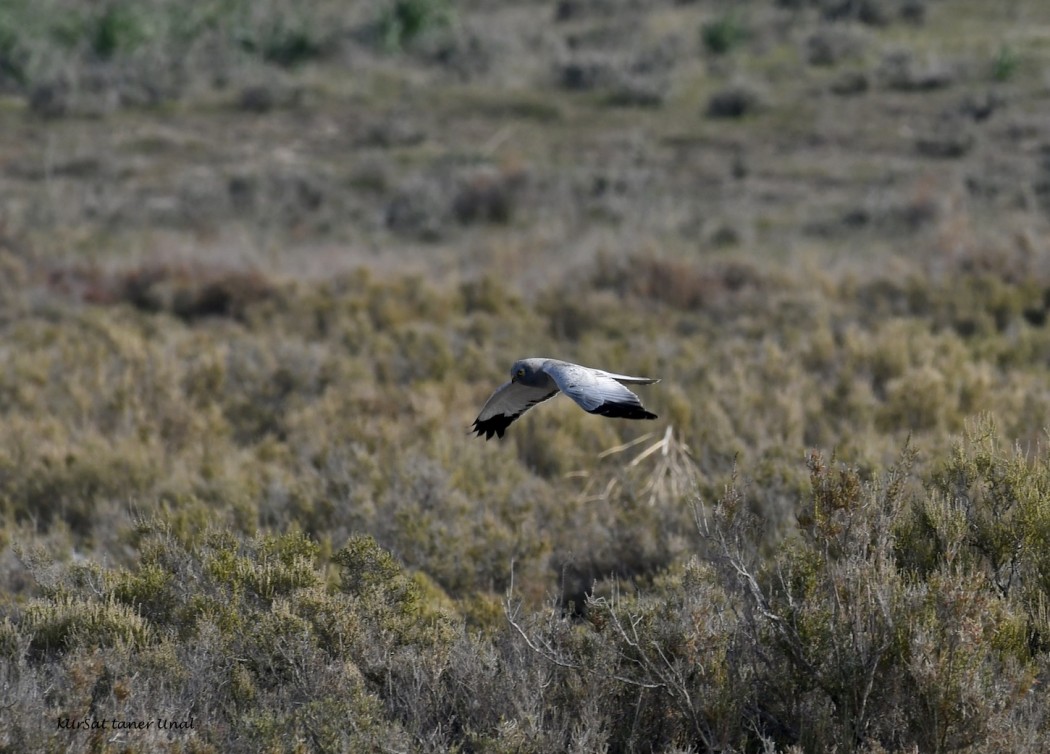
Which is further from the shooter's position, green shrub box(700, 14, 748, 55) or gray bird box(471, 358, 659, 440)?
green shrub box(700, 14, 748, 55)

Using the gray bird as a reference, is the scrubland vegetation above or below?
below

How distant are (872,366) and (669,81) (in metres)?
14.4

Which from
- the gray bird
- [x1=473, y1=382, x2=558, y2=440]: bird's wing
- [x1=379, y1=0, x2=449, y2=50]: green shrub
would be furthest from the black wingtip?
[x1=379, y1=0, x2=449, y2=50]: green shrub

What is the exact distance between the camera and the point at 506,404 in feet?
22.9

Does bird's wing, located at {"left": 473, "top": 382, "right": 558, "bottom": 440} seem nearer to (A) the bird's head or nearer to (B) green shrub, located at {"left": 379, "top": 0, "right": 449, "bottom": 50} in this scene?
(A) the bird's head

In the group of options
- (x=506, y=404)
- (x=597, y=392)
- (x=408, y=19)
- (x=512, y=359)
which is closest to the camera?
(x=597, y=392)

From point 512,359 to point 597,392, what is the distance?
822 cm

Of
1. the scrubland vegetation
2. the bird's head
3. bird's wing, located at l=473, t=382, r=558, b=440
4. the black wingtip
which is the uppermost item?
the black wingtip

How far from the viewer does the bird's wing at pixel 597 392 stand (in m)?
5.42

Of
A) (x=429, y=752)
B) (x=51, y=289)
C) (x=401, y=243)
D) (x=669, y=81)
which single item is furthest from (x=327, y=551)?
(x=669, y=81)

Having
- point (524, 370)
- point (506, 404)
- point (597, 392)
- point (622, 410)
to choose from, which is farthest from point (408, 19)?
point (622, 410)

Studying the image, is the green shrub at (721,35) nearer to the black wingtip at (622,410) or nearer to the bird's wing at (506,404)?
the bird's wing at (506,404)

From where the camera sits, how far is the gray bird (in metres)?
5.46

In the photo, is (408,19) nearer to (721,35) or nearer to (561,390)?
(721,35)
